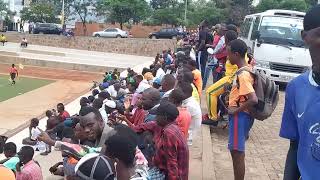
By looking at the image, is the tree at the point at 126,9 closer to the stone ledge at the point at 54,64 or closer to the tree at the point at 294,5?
the tree at the point at 294,5

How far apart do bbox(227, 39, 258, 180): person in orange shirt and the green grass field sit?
18.9m

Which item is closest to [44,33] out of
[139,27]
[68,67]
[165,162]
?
[139,27]

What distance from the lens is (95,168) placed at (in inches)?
119

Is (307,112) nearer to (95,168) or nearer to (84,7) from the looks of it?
(95,168)

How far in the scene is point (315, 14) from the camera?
7.57 feet

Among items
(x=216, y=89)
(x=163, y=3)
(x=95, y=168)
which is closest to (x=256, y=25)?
(x=216, y=89)

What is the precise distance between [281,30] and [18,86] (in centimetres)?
1676

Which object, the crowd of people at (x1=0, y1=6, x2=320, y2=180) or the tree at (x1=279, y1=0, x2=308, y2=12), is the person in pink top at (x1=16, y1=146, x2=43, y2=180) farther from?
the tree at (x1=279, y1=0, x2=308, y2=12)

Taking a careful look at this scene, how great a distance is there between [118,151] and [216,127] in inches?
259

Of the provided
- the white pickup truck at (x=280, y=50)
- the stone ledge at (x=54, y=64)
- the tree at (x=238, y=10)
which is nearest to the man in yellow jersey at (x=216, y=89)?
the white pickup truck at (x=280, y=50)

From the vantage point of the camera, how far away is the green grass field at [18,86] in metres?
24.9

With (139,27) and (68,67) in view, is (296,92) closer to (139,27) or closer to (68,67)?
(68,67)

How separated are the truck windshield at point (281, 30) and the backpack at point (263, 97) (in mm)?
10283

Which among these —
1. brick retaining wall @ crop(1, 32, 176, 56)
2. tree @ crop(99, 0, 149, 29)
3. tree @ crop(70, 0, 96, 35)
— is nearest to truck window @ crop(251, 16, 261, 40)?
brick retaining wall @ crop(1, 32, 176, 56)
